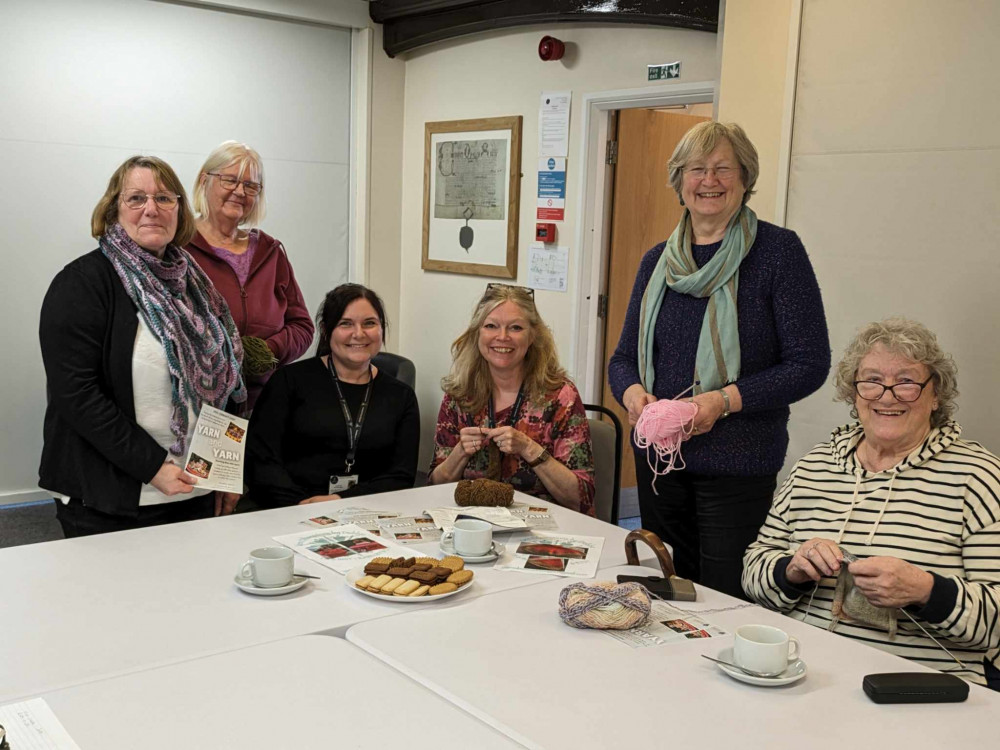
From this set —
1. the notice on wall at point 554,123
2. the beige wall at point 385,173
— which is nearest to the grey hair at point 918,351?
the notice on wall at point 554,123

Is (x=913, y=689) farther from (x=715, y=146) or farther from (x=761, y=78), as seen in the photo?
(x=761, y=78)

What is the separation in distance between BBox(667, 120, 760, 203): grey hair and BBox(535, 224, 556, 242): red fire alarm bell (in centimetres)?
258

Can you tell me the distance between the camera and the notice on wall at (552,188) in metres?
5.06

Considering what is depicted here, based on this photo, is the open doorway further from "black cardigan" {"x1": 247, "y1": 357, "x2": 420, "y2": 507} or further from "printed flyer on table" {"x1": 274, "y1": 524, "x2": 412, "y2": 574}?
"printed flyer on table" {"x1": 274, "y1": 524, "x2": 412, "y2": 574}

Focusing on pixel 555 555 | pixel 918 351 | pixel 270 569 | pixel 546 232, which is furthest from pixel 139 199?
pixel 546 232

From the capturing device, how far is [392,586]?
1913 mm

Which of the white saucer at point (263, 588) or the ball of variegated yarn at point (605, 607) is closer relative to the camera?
the ball of variegated yarn at point (605, 607)

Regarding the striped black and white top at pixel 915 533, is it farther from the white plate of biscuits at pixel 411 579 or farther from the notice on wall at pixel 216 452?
the notice on wall at pixel 216 452

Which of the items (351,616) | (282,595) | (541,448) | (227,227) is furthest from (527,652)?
(227,227)

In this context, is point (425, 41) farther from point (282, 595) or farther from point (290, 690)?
point (290, 690)

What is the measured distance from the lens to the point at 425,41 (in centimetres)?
568

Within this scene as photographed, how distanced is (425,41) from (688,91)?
6.32 feet

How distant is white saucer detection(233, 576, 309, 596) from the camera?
1.90 m

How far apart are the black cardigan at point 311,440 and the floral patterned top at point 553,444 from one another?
0.94 feet
